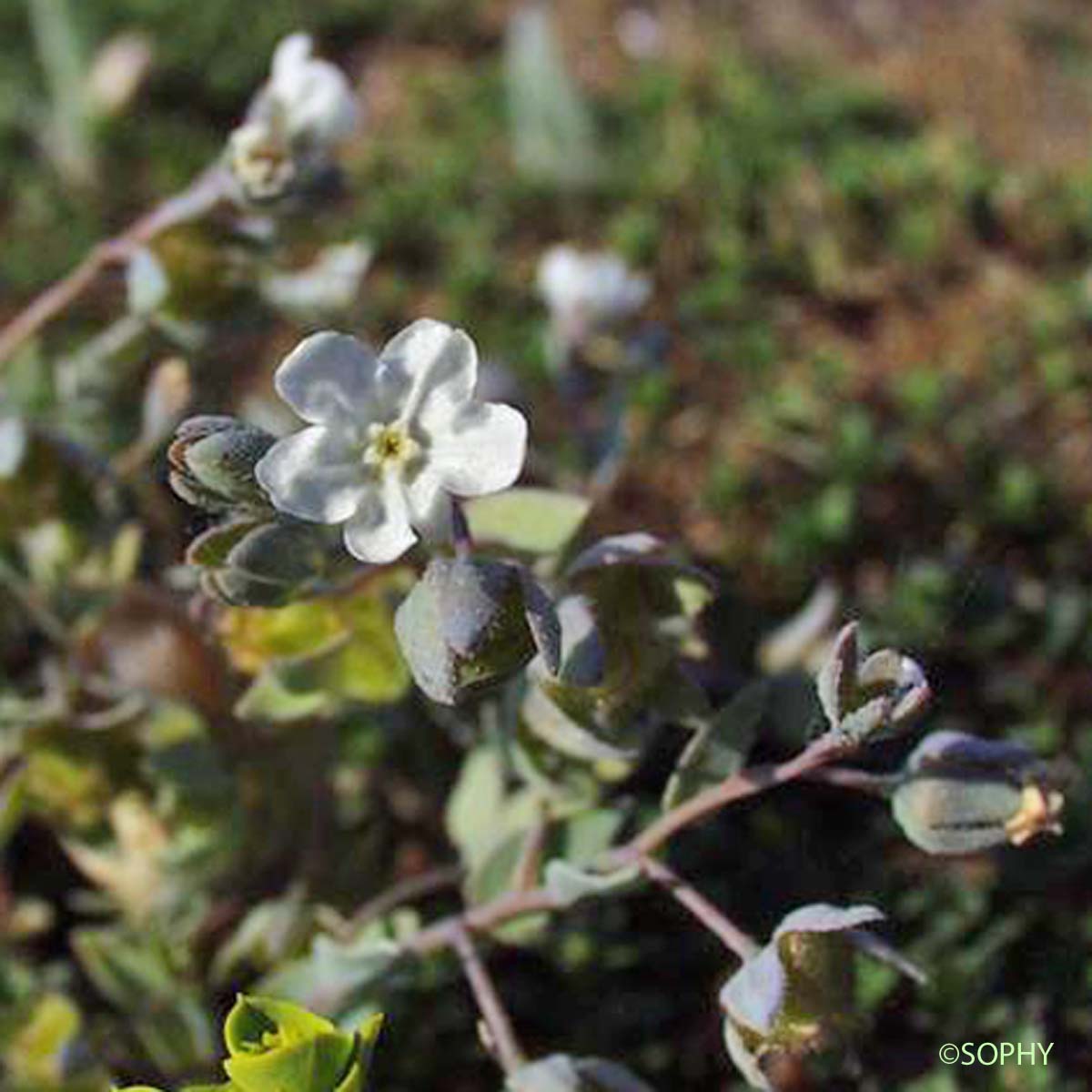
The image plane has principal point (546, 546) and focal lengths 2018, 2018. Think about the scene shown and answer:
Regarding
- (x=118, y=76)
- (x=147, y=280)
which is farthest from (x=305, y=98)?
(x=118, y=76)

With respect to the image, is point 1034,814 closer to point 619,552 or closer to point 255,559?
point 619,552

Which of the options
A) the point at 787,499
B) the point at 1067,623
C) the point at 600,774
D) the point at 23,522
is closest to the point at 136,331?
the point at 23,522

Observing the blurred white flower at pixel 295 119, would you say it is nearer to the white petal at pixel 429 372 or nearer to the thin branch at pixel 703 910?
the white petal at pixel 429 372

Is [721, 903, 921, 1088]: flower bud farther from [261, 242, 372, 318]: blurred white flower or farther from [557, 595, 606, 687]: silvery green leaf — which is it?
[261, 242, 372, 318]: blurred white flower

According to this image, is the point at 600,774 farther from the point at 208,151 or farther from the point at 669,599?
the point at 208,151

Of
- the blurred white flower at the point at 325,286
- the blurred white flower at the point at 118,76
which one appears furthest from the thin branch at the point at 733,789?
the blurred white flower at the point at 118,76

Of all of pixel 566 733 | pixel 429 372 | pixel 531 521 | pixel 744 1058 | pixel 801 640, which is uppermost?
pixel 429 372
